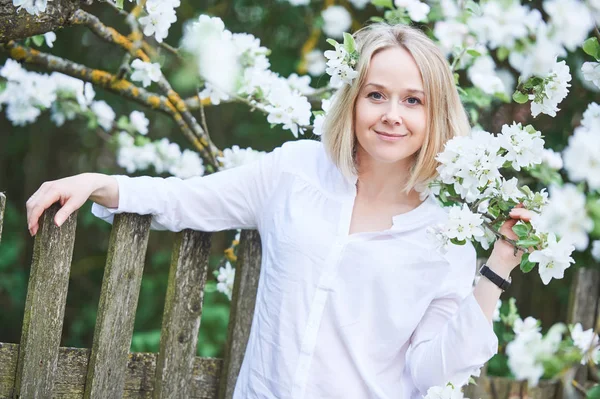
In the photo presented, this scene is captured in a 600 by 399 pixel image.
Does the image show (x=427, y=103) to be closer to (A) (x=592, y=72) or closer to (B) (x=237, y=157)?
(A) (x=592, y=72)

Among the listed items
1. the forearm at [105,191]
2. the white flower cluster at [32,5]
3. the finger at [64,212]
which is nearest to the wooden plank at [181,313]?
the forearm at [105,191]

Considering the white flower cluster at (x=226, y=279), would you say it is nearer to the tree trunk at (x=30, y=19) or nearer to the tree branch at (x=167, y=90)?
the tree branch at (x=167, y=90)

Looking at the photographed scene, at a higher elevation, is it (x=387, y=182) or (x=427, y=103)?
(x=427, y=103)

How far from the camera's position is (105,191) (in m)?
1.81

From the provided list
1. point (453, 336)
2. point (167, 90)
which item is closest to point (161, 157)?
point (167, 90)

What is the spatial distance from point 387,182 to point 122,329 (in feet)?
2.52

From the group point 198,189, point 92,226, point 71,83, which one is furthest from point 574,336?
point 92,226

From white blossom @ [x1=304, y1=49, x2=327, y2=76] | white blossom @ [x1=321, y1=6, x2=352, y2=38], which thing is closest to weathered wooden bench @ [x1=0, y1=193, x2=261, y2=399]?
white blossom @ [x1=304, y1=49, x2=327, y2=76]

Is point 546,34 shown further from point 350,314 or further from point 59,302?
point 59,302

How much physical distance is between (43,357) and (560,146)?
208 centimetres

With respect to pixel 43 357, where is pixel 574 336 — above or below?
above

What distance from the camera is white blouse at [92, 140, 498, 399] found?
182cm

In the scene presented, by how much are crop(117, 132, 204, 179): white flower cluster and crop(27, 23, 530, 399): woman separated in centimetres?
61

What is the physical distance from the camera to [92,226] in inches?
192
